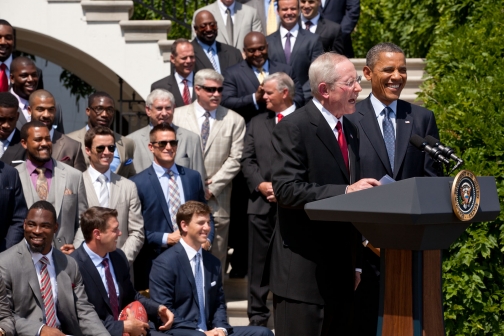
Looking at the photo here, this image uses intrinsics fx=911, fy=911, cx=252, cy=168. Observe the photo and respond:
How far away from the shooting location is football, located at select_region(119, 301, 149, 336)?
659cm

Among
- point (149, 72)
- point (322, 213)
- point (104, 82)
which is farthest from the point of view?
point (104, 82)

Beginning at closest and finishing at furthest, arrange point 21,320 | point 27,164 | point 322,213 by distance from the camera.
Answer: point 322,213 < point 21,320 < point 27,164

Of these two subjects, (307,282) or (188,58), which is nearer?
(307,282)

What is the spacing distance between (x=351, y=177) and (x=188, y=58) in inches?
178

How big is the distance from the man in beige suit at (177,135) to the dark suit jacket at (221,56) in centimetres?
122

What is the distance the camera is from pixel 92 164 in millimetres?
7496

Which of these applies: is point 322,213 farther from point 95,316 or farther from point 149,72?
point 149,72

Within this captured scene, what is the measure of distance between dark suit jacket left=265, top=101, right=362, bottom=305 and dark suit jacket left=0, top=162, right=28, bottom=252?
2618 mm

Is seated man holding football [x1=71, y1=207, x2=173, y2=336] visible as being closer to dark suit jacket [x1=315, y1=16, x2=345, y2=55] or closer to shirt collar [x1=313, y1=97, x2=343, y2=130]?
shirt collar [x1=313, y1=97, x2=343, y2=130]

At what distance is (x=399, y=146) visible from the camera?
5.34m

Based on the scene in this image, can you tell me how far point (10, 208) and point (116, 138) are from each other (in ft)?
5.78

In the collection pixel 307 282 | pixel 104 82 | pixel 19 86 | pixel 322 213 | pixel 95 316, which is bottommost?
pixel 95 316

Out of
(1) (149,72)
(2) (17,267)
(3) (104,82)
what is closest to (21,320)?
(2) (17,267)

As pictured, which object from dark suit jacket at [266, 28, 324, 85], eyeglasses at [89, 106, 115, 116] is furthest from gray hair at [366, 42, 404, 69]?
dark suit jacket at [266, 28, 324, 85]
